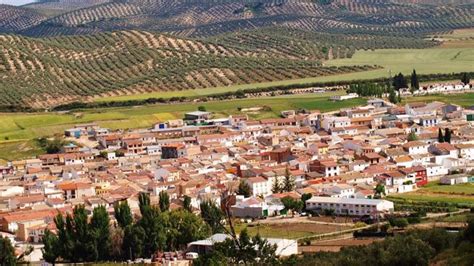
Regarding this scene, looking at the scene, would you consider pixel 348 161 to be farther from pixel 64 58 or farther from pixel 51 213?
pixel 64 58

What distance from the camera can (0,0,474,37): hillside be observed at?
403ft

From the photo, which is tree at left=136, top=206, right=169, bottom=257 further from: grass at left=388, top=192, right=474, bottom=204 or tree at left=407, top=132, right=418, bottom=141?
tree at left=407, top=132, right=418, bottom=141

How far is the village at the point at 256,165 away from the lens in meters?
33.0

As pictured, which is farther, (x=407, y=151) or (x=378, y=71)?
(x=378, y=71)

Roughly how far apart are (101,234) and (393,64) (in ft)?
185

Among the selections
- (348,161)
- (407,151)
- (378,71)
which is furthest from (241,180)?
(378,71)

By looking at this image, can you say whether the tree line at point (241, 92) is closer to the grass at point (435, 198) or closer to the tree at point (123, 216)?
the grass at point (435, 198)

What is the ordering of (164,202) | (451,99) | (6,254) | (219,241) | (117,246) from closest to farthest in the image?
(219,241) → (6,254) → (117,246) → (164,202) → (451,99)

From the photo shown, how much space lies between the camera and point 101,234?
27.1 m

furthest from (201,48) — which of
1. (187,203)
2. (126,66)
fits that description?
(187,203)

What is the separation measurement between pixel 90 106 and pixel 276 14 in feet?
253

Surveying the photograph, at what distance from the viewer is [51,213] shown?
108ft

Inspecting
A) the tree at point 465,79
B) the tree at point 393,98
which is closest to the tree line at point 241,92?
the tree at point 465,79

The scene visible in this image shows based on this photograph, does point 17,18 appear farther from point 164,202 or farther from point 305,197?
point 164,202
